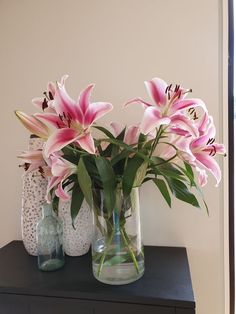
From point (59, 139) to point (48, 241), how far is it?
494 millimetres

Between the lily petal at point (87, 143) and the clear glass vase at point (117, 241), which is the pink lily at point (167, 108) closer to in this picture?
the lily petal at point (87, 143)

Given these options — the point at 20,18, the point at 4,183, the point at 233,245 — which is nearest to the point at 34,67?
the point at 20,18

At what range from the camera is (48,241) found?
38.7 inches

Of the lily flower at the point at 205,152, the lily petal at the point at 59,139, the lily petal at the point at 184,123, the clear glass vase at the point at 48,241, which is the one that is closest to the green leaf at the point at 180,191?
the lily flower at the point at 205,152

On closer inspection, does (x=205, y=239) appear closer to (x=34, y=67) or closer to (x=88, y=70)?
(x=88, y=70)

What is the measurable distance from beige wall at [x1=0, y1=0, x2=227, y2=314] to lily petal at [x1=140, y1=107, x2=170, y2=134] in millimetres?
511

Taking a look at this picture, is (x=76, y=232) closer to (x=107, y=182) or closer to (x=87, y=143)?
(x=107, y=182)

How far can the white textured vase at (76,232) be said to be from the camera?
1048 millimetres

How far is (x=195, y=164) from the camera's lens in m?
0.75

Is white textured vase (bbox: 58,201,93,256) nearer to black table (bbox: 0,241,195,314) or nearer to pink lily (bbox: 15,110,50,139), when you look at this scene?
black table (bbox: 0,241,195,314)

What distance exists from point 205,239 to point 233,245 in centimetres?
13

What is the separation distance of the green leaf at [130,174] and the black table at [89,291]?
310 mm

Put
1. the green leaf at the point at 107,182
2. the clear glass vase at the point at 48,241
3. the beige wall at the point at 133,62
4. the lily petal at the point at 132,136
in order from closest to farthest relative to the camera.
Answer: the green leaf at the point at 107,182
the lily petal at the point at 132,136
the clear glass vase at the point at 48,241
the beige wall at the point at 133,62

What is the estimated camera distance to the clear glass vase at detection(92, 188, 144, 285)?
822 millimetres
